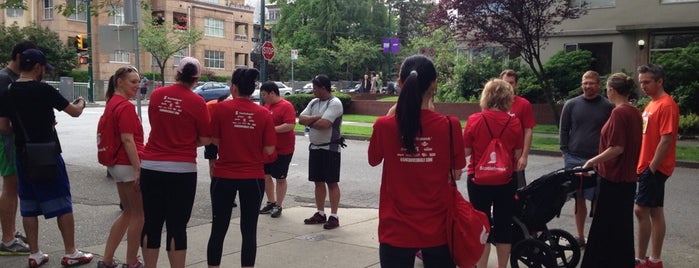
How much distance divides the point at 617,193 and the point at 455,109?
70.3 ft

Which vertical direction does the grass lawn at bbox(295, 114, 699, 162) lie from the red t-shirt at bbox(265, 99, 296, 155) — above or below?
below

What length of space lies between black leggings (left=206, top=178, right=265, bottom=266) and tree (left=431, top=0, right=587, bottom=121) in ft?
49.9

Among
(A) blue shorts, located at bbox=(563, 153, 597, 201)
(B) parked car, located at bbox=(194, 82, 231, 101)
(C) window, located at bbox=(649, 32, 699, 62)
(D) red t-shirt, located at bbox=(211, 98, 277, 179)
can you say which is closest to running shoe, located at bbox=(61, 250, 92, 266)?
(D) red t-shirt, located at bbox=(211, 98, 277, 179)

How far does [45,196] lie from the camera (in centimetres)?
561

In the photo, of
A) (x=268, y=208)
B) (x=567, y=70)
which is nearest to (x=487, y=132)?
(x=268, y=208)

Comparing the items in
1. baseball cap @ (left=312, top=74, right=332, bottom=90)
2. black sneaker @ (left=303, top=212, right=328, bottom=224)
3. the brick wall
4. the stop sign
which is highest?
the stop sign

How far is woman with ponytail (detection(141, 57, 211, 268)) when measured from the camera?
4.88m

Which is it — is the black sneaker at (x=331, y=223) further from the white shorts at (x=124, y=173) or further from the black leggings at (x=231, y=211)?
the white shorts at (x=124, y=173)

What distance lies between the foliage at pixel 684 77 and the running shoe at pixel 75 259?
67.1 feet

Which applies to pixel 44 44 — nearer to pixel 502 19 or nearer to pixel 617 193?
pixel 502 19

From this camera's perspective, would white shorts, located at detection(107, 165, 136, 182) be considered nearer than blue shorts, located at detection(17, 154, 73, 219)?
Yes

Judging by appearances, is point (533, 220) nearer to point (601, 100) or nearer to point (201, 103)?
point (601, 100)

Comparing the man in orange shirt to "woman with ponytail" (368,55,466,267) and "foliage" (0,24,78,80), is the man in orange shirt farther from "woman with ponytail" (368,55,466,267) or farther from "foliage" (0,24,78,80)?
"foliage" (0,24,78,80)

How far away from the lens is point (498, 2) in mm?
18828
